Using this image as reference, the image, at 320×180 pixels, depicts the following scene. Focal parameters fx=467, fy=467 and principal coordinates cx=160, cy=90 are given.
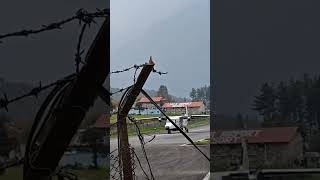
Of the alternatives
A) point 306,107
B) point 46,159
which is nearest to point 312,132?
point 306,107

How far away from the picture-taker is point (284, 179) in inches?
111

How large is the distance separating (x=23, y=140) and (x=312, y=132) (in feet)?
5.54

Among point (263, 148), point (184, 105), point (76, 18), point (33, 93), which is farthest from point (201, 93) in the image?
point (33, 93)

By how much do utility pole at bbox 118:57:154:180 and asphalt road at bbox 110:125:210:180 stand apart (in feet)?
0.14

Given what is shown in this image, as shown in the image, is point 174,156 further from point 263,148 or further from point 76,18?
point 76,18

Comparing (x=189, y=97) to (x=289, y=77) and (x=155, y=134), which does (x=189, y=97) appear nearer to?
(x=155, y=134)

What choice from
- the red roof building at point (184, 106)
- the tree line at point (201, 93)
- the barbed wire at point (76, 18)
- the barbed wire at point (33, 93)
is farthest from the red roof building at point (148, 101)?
the barbed wire at point (76, 18)

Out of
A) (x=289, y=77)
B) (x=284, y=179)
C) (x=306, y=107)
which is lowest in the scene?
(x=284, y=179)

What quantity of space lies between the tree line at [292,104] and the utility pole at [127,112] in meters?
0.70

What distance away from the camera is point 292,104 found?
111 inches

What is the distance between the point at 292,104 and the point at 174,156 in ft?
2.60

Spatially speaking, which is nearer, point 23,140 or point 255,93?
point 23,140

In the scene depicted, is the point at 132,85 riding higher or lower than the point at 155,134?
higher

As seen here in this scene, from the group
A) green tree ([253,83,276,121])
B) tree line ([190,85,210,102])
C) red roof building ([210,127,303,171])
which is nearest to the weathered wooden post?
tree line ([190,85,210,102])
